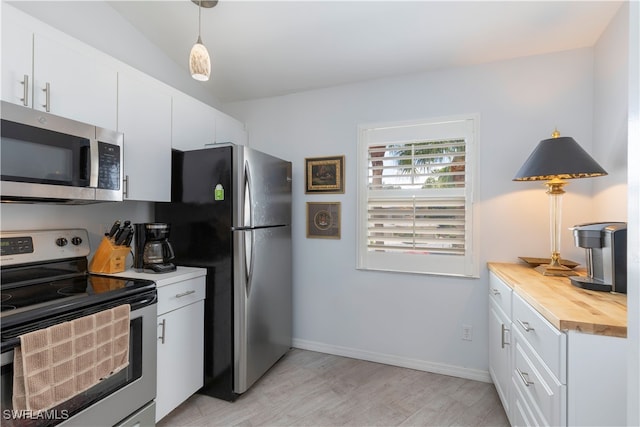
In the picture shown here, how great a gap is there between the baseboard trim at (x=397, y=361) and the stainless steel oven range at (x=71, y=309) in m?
1.44

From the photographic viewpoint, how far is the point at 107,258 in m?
1.83

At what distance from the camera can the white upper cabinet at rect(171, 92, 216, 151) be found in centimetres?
216

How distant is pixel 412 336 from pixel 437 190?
1212mm

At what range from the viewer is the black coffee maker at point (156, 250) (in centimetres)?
192

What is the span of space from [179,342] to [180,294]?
294 mm

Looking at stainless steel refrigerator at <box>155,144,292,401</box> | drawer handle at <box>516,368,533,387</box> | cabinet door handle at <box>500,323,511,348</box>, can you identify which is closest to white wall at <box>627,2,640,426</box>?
drawer handle at <box>516,368,533,387</box>

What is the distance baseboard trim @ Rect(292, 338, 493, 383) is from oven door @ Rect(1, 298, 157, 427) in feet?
4.73

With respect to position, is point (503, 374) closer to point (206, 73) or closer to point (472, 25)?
point (472, 25)

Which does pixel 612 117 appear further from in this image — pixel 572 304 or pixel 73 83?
pixel 73 83

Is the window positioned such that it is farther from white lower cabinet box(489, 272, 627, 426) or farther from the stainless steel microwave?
the stainless steel microwave

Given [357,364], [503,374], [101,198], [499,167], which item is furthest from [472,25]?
Result: [357,364]

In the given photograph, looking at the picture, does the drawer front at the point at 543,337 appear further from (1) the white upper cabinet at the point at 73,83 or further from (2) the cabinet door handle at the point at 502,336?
(1) the white upper cabinet at the point at 73,83

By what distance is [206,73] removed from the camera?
58.7 inches

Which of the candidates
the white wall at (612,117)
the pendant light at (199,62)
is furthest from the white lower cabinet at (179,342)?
A: the white wall at (612,117)
